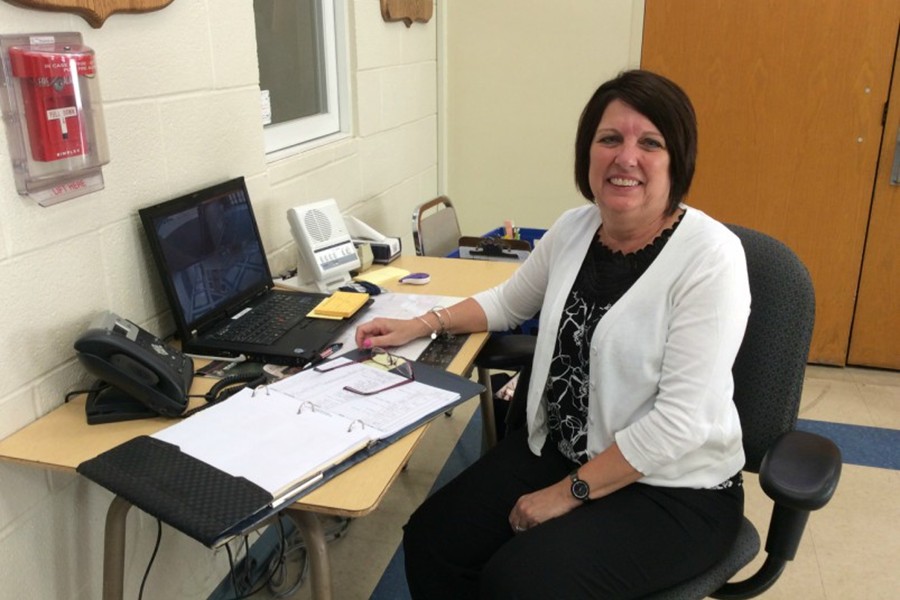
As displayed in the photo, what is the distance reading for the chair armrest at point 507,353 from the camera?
1.74 meters

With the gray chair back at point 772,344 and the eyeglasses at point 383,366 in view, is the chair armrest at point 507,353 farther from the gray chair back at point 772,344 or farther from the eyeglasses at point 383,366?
the gray chair back at point 772,344

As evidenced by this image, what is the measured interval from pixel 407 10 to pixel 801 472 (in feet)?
7.48

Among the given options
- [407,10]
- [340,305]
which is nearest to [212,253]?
[340,305]

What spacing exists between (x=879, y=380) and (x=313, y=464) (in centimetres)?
296

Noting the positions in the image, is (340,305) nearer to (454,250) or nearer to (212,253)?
(212,253)

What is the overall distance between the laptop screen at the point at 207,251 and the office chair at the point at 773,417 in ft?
3.53

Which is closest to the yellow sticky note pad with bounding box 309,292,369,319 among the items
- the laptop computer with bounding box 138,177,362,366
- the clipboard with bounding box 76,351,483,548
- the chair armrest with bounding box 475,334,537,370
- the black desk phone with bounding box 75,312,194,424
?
the laptop computer with bounding box 138,177,362,366

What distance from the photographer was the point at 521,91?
11.4ft

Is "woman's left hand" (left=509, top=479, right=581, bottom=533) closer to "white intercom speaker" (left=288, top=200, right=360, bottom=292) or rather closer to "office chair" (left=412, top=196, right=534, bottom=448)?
"office chair" (left=412, top=196, right=534, bottom=448)

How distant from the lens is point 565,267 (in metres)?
1.57

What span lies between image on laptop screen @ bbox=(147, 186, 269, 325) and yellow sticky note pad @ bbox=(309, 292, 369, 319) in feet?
0.64

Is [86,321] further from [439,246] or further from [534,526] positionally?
[439,246]

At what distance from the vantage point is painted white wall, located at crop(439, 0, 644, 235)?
333cm

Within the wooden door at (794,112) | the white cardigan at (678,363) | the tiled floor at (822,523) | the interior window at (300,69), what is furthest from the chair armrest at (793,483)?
the wooden door at (794,112)
